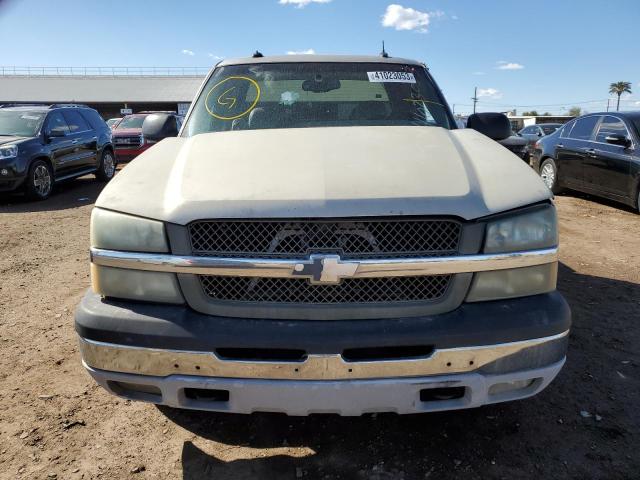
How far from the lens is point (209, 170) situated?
2.25m

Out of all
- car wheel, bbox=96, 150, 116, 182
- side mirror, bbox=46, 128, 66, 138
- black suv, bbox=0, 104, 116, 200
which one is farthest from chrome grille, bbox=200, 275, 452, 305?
car wheel, bbox=96, 150, 116, 182

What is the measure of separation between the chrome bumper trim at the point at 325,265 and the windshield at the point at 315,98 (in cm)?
136

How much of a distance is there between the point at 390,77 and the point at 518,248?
6.32 feet

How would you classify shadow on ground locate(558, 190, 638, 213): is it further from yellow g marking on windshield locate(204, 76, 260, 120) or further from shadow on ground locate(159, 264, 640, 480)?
yellow g marking on windshield locate(204, 76, 260, 120)

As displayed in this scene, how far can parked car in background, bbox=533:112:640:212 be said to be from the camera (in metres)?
7.52

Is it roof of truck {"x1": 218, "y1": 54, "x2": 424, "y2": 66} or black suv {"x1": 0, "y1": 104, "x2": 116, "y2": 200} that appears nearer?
roof of truck {"x1": 218, "y1": 54, "x2": 424, "y2": 66}

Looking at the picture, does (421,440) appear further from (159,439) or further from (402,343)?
(159,439)

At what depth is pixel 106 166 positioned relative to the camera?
12359 millimetres

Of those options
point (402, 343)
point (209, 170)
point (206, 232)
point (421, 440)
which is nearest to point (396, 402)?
point (402, 343)

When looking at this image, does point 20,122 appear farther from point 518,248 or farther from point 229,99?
point 518,248

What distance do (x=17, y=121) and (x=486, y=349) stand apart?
1091 centimetres

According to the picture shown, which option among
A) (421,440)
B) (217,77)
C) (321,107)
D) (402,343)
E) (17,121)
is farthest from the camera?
(17,121)

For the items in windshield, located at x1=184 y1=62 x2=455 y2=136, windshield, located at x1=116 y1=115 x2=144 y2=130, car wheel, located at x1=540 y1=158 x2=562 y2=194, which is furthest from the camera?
windshield, located at x1=116 y1=115 x2=144 y2=130

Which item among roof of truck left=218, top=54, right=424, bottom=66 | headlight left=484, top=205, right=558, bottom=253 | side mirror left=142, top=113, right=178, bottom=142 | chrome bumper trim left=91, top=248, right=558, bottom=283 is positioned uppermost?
roof of truck left=218, top=54, right=424, bottom=66
